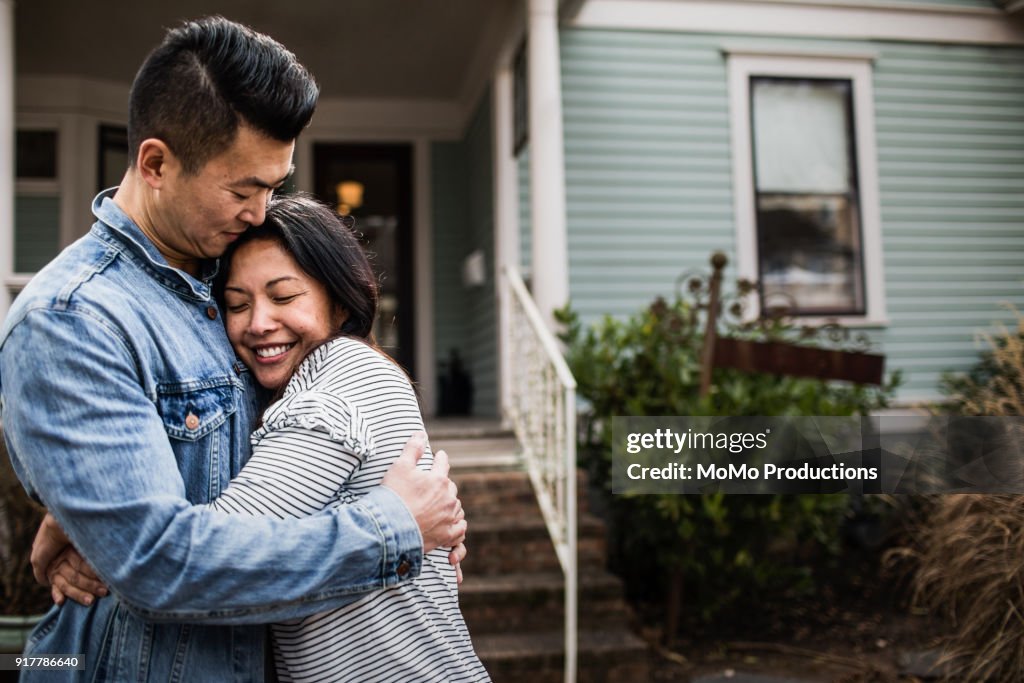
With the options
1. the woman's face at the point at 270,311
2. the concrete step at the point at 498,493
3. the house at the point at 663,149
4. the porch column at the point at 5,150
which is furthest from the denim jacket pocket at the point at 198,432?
the house at the point at 663,149

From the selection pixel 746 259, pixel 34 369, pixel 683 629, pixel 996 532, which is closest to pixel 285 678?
pixel 34 369

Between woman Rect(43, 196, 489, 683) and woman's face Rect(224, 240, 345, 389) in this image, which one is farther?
woman's face Rect(224, 240, 345, 389)

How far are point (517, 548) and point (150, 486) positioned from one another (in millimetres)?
3725

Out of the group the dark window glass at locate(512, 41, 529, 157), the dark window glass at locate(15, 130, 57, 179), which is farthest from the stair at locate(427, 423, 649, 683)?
the dark window glass at locate(15, 130, 57, 179)

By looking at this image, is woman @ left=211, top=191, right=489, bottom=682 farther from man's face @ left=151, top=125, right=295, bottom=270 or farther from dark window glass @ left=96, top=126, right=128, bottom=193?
dark window glass @ left=96, top=126, right=128, bottom=193

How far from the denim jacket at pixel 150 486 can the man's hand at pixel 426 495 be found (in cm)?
3

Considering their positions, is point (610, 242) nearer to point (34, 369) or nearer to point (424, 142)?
point (424, 142)

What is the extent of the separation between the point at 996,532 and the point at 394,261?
5.66 meters

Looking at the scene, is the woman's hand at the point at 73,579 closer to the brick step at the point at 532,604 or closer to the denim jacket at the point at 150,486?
the denim jacket at the point at 150,486

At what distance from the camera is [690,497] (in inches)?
179

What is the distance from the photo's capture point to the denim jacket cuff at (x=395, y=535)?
1.22 metres

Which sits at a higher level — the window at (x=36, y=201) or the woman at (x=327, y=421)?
the window at (x=36, y=201)

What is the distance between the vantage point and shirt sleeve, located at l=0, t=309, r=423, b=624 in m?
1.06

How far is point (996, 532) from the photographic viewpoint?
3.43 m
